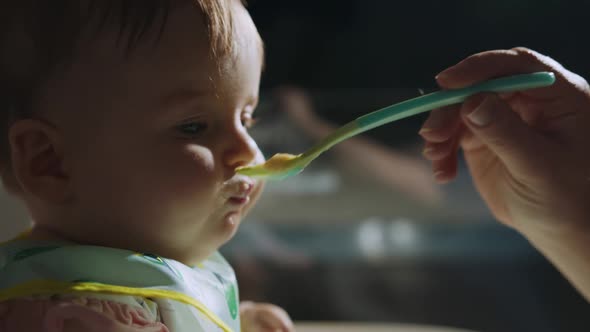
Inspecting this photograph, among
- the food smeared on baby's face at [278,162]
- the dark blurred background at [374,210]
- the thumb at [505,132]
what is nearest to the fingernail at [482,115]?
the thumb at [505,132]

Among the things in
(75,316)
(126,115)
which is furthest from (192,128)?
(75,316)

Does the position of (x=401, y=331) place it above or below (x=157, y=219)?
below

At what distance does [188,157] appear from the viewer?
573mm

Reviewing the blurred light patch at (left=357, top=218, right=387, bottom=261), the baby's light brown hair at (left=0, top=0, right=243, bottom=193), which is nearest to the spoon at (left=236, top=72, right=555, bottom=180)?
the baby's light brown hair at (left=0, top=0, right=243, bottom=193)

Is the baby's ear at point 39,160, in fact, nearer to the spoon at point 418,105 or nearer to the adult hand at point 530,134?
the spoon at point 418,105

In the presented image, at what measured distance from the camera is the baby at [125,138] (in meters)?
0.56

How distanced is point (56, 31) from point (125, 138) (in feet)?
0.33

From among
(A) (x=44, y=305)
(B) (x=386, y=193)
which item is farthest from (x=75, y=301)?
(B) (x=386, y=193)

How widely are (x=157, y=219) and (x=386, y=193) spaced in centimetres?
126

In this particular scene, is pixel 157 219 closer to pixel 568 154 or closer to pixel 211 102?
pixel 211 102

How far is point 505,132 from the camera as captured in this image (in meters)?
0.60

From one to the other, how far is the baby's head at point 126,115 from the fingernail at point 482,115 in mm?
191

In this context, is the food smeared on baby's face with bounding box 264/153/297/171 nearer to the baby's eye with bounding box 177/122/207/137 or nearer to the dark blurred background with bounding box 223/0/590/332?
the baby's eye with bounding box 177/122/207/137

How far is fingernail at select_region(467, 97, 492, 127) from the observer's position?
59cm
